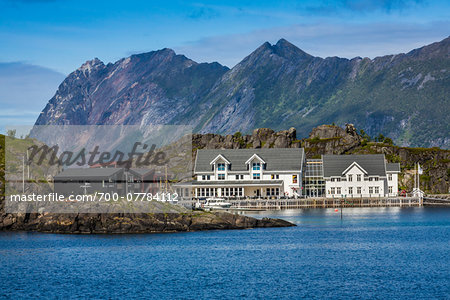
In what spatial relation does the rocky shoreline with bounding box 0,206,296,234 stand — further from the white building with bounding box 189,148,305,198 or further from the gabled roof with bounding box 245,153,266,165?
the gabled roof with bounding box 245,153,266,165

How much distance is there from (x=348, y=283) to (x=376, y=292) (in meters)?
4.19

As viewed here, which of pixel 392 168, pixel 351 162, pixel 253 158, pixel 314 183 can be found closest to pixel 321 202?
pixel 314 183

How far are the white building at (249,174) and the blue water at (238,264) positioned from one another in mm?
44776

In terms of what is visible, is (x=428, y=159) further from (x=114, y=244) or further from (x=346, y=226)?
(x=114, y=244)

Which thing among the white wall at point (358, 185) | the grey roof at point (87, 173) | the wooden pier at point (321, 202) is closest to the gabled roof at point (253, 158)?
the wooden pier at point (321, 202)

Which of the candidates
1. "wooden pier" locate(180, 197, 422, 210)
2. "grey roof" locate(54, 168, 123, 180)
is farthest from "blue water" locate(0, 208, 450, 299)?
"wooden pier" locate(180, 197, 422, 210)

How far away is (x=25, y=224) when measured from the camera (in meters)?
103

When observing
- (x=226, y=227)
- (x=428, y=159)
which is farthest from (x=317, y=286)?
(x=428, y=159)

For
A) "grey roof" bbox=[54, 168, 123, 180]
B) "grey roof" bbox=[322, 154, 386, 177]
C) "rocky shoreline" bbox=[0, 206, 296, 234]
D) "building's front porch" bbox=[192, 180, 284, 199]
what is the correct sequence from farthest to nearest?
"grey roof" bbox=[322, 154, 386, 177] → "building's front porch" bbox=[192, 180, 284, 199] → "grey roof" bbox=[54, 168, 123, 180] → "rocky shoreline" bbox=[0, 206, 296, 234]

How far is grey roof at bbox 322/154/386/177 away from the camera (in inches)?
5930

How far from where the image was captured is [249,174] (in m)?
153

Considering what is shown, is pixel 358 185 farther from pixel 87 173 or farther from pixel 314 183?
pixel 87 173

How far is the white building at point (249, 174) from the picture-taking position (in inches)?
5817

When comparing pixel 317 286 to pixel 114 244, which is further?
pixel 114 244
